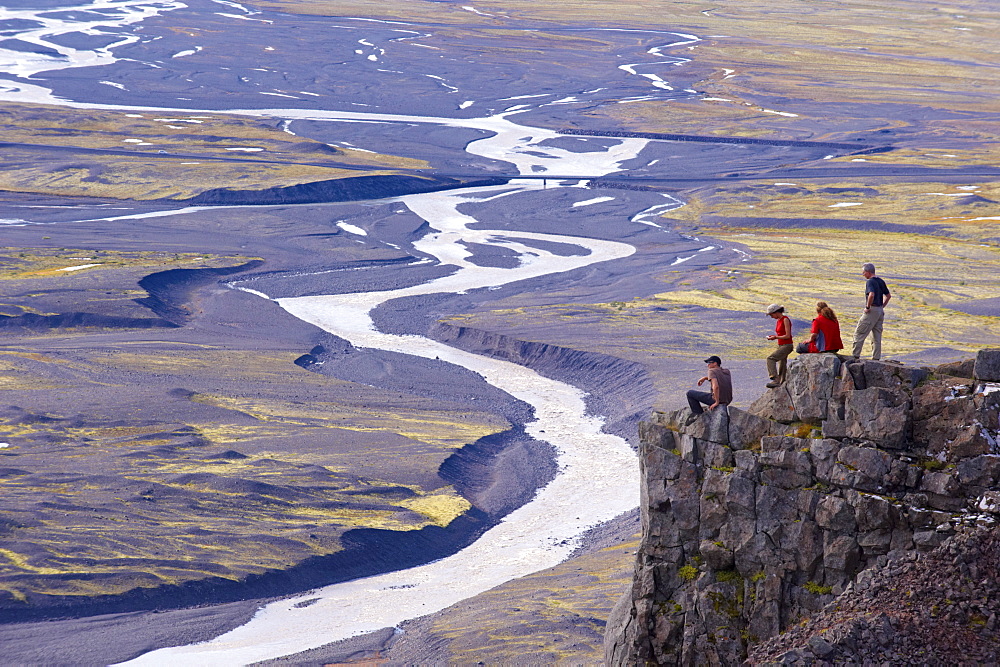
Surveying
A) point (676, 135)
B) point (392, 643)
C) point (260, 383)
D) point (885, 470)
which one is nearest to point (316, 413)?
point (260, 383)

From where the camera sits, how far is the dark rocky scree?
15.8m

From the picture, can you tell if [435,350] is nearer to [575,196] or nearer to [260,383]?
[260,383]

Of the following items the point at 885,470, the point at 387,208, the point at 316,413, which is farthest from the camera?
the point at 387,208

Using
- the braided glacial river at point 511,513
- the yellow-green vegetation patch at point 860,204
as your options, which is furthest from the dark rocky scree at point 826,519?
the yellow-green vegetation patch at point 860,204

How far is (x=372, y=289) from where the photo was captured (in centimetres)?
7256

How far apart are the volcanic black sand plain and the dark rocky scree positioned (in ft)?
30.6

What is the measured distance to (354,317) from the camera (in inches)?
2621

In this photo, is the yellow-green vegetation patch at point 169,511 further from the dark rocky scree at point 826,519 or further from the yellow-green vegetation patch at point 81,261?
the yellow-green vegetation patch at point 81,261

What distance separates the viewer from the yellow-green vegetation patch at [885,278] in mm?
56719

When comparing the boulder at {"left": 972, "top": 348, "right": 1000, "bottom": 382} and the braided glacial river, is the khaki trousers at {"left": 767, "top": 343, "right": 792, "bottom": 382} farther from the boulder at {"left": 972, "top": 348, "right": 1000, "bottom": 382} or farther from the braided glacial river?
the braided glacial river

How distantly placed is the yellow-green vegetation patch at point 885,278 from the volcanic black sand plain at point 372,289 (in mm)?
293

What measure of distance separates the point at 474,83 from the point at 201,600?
129m

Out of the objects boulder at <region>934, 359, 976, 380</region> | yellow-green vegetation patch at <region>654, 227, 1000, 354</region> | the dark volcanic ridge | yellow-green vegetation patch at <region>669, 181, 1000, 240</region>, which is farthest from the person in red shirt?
the dark volcanic ridge

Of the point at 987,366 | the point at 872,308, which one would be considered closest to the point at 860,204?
the point at 872,308
